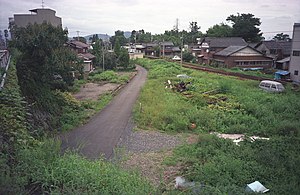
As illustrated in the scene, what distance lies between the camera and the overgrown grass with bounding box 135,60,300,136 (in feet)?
38.2

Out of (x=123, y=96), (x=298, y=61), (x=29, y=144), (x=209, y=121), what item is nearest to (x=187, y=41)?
(x=298, y=61)

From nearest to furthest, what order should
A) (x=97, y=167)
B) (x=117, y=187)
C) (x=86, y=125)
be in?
(x=117, y=187) < (x=97, y=167) < (x=86, y=125)

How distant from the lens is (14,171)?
19.2ft

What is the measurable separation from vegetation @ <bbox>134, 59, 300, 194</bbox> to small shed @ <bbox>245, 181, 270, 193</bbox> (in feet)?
0.54

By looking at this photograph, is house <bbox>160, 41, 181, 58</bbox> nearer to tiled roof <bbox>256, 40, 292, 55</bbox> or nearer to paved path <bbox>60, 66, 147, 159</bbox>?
tiled roof <bbox>256, 40, 292, 55</bbox>

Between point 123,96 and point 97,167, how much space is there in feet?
42.5

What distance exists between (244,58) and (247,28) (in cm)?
1729

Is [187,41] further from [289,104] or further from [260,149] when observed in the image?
[260,149]

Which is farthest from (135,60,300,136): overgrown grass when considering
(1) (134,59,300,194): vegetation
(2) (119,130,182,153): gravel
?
(2) (119,130,182,153): gravel

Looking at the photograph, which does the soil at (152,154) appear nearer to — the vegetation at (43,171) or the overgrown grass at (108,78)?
the vegetation at (43,171)

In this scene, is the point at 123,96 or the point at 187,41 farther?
the point at 187,41

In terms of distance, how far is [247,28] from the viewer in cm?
4650

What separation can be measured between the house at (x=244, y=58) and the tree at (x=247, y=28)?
15.6 m

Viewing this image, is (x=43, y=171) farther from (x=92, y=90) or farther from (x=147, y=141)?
(x=92, y=90)
